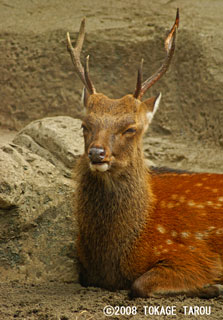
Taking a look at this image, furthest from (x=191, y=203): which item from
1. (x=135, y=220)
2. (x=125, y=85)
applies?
(x=125, y=85)

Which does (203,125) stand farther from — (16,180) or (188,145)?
(16,180)

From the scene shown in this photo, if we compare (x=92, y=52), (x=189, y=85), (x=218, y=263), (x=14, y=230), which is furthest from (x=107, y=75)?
(x=218, y=263)

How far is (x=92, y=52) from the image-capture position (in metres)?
8.26

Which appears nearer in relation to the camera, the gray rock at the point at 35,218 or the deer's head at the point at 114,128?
the deer's head at the point at 114,128

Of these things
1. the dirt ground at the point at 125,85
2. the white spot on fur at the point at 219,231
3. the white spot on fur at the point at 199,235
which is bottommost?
the white spot on fur at the point at 199,235

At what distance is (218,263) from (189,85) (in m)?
3.44

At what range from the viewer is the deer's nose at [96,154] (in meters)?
4.89

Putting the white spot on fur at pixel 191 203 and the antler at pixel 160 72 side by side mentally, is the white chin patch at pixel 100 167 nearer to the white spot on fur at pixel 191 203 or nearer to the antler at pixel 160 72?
the antler at pixel 160 72

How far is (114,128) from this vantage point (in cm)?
521

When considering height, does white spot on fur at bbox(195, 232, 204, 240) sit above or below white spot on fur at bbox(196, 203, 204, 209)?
below

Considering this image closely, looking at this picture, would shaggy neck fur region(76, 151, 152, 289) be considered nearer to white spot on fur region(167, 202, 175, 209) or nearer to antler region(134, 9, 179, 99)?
white spot on fur region(167, 202, 175, 209)

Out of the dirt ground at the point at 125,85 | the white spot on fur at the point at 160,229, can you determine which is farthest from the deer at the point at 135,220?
the dirt ground at the point at 125,85

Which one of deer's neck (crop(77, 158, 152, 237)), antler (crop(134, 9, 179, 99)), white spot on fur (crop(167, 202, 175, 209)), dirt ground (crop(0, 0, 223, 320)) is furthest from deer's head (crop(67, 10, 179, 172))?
dirt ground (crop(0, 0, 223, 320))

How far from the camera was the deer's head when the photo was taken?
500cm
